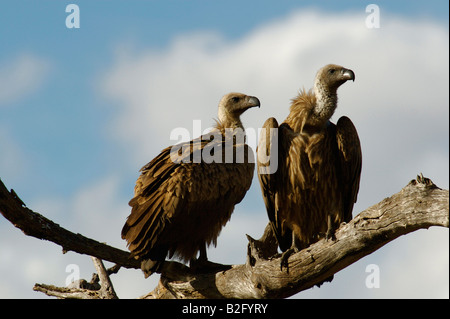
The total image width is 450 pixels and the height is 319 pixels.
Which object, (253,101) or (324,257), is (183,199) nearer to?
(324,257)

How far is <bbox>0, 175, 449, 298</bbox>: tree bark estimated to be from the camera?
6.62 metres

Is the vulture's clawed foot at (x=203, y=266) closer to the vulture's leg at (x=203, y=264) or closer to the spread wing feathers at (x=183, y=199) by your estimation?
the vulture's leg at (x=203, y=264)

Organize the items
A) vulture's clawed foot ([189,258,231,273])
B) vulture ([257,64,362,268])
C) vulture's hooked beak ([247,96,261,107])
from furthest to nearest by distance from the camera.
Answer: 1. vulture's hooked beak ([247,96,261,107])
2. vulture's clawed foot ([189,258,231,273])
3. vulture ([257,64,362,268])

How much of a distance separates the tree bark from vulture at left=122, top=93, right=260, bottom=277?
48 cm

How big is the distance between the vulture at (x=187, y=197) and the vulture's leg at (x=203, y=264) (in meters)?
0.01

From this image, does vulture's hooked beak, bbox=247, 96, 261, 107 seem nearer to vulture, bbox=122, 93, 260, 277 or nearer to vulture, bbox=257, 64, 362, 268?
vulture, bbox=122, 93, 260, 277

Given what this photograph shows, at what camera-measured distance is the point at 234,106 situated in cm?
1093

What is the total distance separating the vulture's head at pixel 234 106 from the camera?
35.7ft

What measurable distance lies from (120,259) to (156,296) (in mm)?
674

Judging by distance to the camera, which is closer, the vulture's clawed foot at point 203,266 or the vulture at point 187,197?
the vulture at point 187,197

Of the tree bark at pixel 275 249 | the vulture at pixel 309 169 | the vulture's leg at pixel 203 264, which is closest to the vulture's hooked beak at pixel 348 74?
the vulture at pixel 309 169

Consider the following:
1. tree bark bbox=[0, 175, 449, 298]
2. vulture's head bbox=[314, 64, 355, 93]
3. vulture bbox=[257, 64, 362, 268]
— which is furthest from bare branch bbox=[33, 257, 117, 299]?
vulture's head bbox=[314, 64, 355, 93]

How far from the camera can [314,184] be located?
933 centimetres
